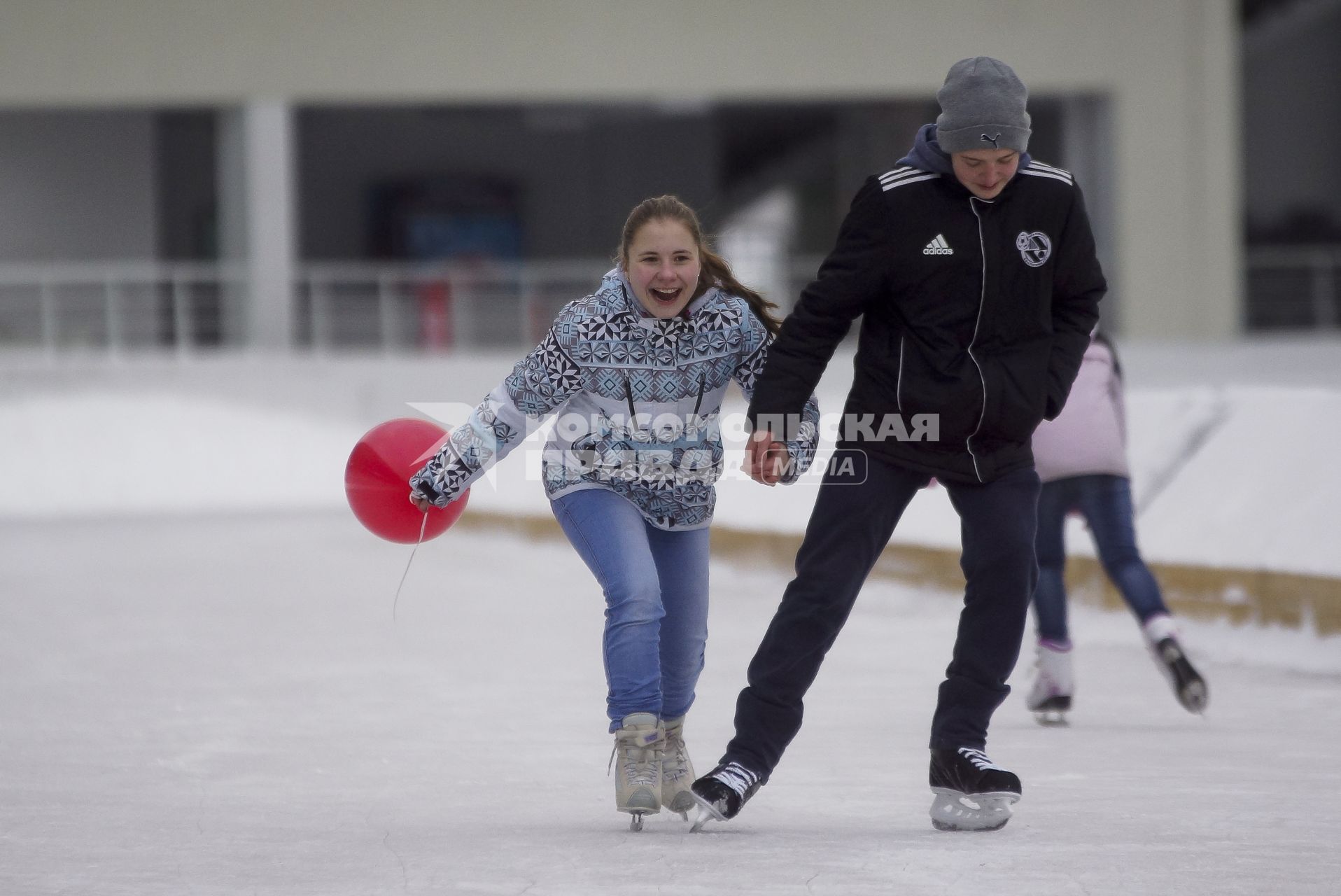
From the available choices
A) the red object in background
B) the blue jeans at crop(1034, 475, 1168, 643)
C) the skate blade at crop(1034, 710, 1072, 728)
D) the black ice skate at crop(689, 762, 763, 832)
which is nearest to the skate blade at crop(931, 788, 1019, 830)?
the black ice skate at crop(689, 762, 763, 832)

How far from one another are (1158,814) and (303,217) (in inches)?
1059

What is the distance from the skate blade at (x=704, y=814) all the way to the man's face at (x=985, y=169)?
151 cm

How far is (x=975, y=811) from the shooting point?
176 inches

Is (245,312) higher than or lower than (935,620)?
higher

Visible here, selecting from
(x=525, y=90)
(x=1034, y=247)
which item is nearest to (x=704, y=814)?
(x=1034, y=247)

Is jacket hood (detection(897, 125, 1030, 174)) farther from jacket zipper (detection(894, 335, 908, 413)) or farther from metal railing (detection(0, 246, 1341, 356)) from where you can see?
metal railing (detection(0, 246, 1341, 356))

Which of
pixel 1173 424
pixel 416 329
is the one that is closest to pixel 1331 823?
pixel 1173 424

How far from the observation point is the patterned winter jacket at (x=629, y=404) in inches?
179

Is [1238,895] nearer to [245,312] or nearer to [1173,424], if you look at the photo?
[1173,424]

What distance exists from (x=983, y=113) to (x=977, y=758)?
148 cm

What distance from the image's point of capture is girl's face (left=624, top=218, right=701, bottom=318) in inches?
177

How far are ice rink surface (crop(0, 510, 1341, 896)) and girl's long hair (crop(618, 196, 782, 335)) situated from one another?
4.01 feet

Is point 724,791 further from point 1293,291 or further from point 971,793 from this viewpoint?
point 1293,291

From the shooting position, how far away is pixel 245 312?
2169 centimetres
